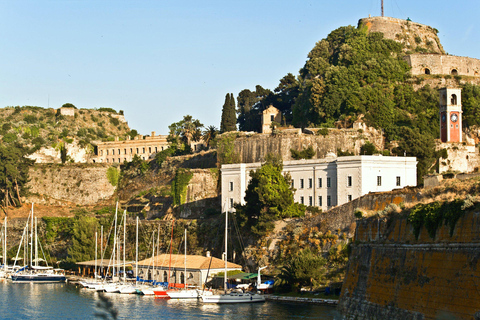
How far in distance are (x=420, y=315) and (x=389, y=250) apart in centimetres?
377

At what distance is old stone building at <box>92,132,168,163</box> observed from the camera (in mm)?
103500

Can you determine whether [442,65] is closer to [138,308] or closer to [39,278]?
[39,278]

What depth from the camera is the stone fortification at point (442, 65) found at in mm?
75500

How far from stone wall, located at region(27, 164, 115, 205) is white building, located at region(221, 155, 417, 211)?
116 feet

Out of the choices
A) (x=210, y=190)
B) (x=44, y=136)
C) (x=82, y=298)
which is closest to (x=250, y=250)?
(x=82, y=298)

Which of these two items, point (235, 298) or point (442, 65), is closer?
point (235, 298)

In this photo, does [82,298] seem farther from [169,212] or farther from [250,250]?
[169,212]

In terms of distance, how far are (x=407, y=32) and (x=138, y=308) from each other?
170 ft

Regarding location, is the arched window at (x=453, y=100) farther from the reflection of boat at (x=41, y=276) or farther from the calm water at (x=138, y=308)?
the reflection of boat at (x=41, y=276)

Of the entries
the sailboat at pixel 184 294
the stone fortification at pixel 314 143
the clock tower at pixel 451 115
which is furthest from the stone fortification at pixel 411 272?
the clock tower at pixel 451 115

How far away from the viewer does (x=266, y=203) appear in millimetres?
50906

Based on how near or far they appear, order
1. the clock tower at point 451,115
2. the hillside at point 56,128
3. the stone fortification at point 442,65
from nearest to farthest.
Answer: the clock tower at point 451,115, the stone fortification at point 442,65, the hillside at point 56,128

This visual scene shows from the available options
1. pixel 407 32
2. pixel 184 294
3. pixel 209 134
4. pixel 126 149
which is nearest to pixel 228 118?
pixel 209 134

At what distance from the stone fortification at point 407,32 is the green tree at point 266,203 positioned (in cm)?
3305
